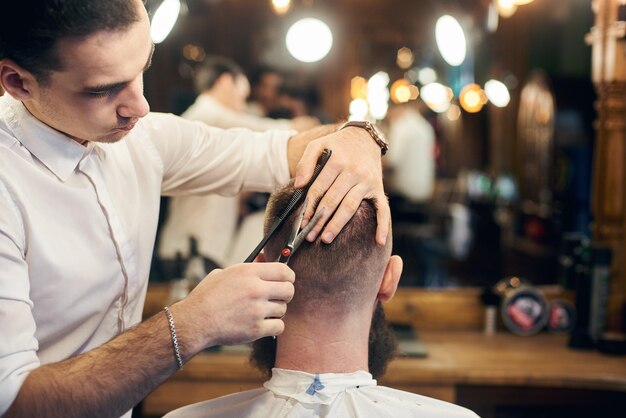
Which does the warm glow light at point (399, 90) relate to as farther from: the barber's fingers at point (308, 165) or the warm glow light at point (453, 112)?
the barber's fingers at point (308, 165)

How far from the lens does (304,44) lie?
4.88 metres

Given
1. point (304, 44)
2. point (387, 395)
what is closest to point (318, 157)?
point (387, 395)

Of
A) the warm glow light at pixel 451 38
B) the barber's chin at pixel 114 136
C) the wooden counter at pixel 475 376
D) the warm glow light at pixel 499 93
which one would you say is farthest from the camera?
the warm glow light at pixel 499 93

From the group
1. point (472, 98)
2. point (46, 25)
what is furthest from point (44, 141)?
point (472, 98)

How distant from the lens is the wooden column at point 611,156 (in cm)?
288

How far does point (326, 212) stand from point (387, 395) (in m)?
0.42

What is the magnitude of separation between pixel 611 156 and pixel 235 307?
7.65 feet

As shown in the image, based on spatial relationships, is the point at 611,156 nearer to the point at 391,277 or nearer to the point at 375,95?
the point at 391,277

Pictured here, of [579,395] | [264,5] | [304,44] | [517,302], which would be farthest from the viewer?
[264,5]

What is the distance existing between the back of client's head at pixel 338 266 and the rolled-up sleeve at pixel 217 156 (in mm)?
311

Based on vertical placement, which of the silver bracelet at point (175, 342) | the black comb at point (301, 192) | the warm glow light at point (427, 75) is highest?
the warm glow light at point (427, 75)

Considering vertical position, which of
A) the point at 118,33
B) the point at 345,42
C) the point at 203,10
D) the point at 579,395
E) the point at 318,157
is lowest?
the point at 579,395

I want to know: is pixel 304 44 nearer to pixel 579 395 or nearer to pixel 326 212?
pixel 579 395

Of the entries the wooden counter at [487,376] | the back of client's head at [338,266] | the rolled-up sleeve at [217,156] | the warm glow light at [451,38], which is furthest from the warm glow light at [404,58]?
the back of client's head at [338,266]
